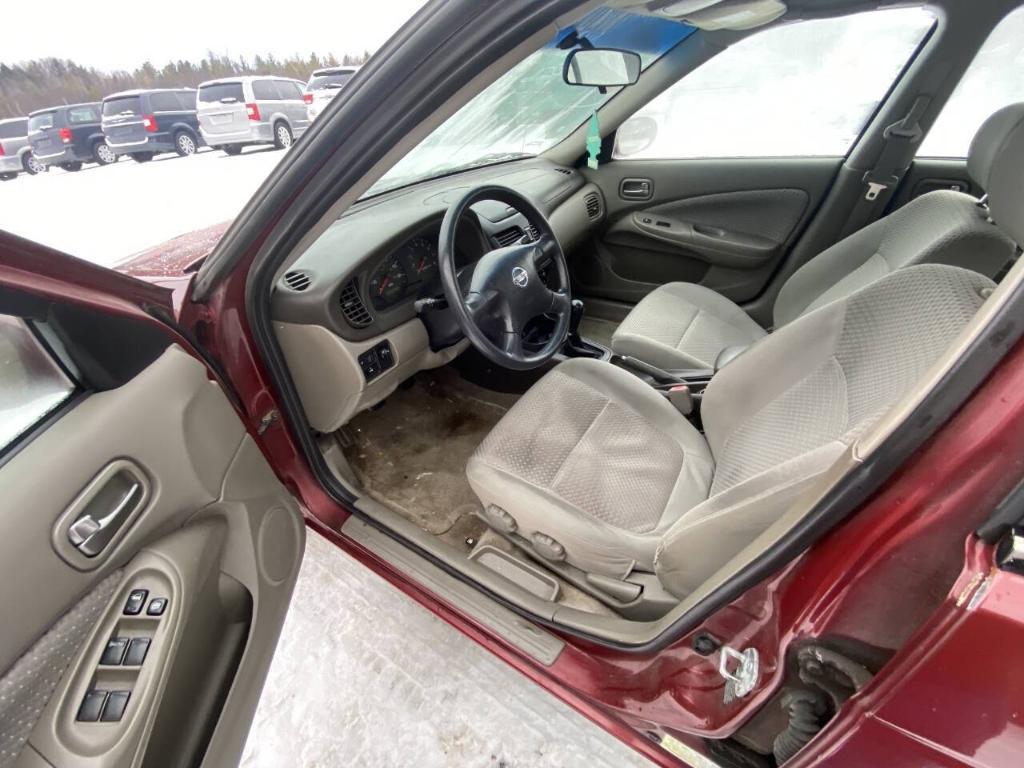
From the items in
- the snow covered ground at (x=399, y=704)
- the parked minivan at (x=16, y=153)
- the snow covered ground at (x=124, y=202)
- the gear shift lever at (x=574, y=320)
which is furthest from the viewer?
the parked minivan at (x=16, y=153)

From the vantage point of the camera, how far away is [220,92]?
262 inches

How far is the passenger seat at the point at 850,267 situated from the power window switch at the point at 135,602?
141 cm

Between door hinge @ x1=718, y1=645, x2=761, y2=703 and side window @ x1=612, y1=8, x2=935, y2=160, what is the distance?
1956 millimetres

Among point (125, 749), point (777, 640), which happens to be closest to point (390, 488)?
point (125, 749)

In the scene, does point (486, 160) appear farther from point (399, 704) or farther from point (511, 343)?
point (399, 704)

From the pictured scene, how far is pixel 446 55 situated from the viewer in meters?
0.71

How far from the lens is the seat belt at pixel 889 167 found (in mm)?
1805

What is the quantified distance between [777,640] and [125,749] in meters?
0.94

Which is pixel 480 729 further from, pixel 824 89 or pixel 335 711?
pixel 824 89

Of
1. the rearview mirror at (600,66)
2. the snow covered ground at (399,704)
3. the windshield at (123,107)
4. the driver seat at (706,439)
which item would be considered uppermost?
the rearview mirror at (600,66)

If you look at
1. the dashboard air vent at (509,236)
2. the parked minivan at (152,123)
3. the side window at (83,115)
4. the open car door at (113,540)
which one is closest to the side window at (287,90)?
the parked minivan at (152,123)

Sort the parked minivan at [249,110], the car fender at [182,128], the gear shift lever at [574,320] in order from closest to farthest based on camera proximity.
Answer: the gear shift lever at [574,320], the parked minivan at [249,110], the car fender at [182,128]

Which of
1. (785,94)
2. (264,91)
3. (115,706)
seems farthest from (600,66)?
(264,91)

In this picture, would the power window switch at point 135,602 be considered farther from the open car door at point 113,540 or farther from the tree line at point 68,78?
the tree line at point 68,78
